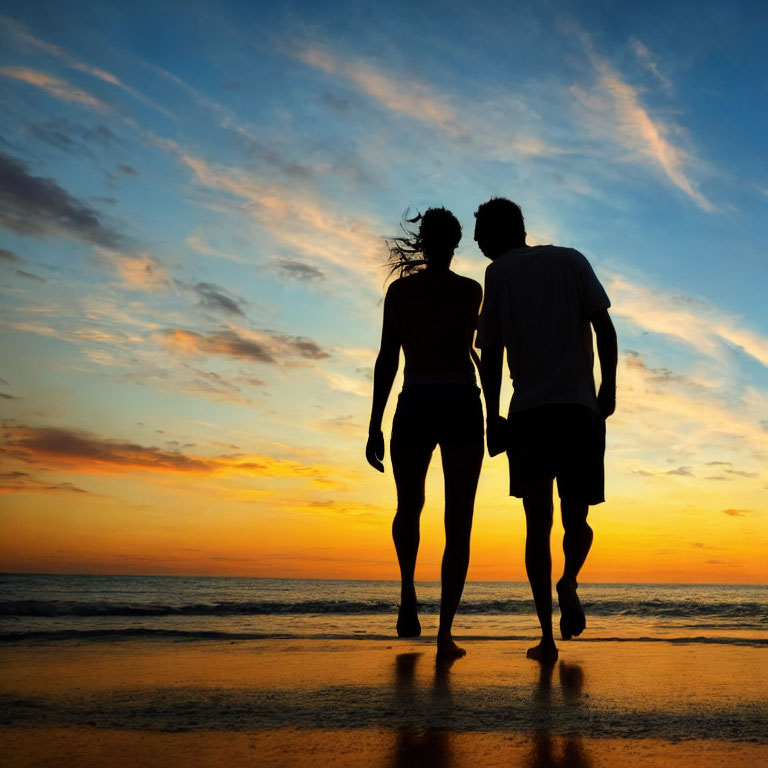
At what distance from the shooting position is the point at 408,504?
407 cm

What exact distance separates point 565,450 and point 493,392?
517mm

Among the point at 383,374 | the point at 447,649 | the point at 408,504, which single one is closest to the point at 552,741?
the point at 447,649

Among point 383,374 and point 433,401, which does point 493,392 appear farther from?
point 383,374

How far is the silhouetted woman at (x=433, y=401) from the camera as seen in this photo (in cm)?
385

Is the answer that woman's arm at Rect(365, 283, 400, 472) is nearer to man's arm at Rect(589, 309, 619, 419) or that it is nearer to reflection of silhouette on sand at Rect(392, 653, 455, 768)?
man's arm at Rect(589, 309, 619, 419)

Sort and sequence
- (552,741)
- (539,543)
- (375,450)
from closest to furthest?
(552,741) < (539,543) < (375,450)

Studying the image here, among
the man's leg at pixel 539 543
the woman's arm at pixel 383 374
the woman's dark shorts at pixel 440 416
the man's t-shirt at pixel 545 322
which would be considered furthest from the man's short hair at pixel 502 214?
the man's leg at pixel 539 543

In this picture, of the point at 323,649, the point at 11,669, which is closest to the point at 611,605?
the point at 323,649

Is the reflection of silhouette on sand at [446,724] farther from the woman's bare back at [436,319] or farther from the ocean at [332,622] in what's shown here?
the ocean at [332,622]

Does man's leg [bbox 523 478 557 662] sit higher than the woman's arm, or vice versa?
the woman's arm

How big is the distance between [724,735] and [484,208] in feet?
9.48

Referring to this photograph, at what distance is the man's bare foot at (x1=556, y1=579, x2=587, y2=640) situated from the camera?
11.6ft

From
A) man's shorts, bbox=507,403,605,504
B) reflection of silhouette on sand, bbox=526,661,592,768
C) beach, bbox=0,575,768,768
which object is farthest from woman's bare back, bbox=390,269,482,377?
reflection of silhouette on sand, bbox=526,661,592,768

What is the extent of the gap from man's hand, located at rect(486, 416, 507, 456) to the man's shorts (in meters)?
0.17
